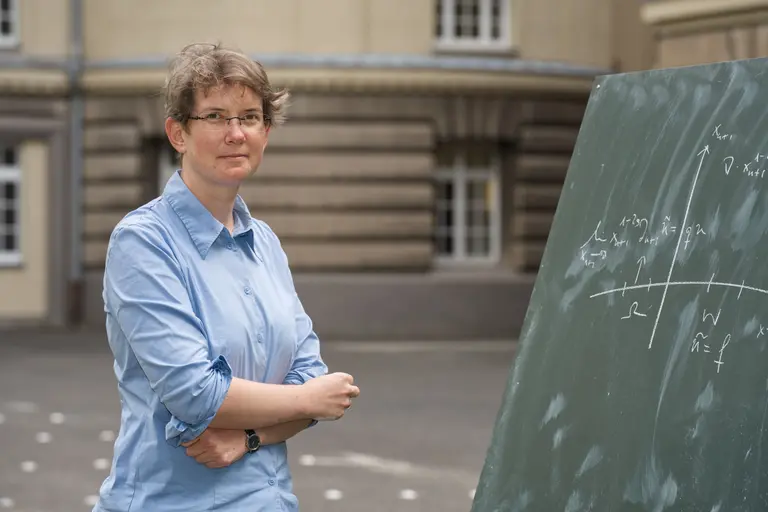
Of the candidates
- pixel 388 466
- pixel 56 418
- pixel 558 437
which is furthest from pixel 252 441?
pixel 56 418

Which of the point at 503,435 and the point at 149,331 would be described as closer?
the point at 149,331

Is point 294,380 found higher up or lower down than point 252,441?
higher up

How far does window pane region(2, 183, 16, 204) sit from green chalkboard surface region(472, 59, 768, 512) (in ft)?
60.4

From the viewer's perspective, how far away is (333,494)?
8195mm

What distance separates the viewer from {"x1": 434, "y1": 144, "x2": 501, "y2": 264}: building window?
2103 cm

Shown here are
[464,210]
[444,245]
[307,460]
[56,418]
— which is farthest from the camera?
[444,245]

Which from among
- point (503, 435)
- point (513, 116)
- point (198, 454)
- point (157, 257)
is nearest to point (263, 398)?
point (198, 454)

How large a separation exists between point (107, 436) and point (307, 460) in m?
1.88

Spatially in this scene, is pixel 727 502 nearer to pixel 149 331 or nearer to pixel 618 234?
pixel 618 234

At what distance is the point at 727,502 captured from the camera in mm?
3551

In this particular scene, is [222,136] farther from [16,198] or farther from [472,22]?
[16,198]

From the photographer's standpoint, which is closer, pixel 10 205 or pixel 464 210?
pixel 464 210

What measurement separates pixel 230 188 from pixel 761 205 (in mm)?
1379

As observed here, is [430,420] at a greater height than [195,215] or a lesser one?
lesser
